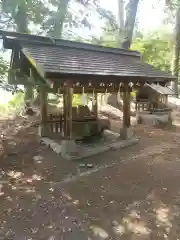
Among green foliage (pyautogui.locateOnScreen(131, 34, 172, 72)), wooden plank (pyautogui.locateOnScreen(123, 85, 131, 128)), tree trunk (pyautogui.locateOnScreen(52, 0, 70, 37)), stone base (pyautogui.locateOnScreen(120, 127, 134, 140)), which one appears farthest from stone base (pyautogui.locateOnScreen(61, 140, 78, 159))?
green foliage (pyautogui.locateOnScreen(131, 34, 172, 72))

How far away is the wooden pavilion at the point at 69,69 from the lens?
705 cm

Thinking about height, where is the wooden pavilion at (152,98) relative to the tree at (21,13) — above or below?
below

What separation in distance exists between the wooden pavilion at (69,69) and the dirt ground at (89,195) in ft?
4.81

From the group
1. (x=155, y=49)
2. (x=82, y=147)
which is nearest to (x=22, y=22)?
(x=82, y=147)

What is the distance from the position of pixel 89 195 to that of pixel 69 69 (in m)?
3.73

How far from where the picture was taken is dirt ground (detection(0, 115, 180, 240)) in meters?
4.49

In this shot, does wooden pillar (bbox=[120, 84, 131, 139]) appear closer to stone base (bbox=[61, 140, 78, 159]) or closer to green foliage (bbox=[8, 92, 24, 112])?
stone base (bbox=[61, 140, 78, 159])

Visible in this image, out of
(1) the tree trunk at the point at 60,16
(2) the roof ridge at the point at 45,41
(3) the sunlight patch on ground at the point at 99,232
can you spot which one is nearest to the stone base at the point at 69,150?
(3) the sunlight patch on ground at the point at 99,232

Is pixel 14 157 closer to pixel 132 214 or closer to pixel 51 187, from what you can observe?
pixel 51 187

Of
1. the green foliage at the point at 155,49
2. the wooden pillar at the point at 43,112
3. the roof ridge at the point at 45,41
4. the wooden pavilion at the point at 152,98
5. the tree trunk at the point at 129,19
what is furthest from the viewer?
the green foliage at the point at 155,49

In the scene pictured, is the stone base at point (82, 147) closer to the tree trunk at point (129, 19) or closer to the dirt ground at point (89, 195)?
the dirt ground at point (89, 195)

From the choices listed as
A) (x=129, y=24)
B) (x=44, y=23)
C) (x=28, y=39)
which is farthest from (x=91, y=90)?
(x=129, y=24)

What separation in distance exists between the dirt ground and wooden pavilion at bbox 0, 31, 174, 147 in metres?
1.47

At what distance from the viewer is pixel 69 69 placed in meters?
7.11
